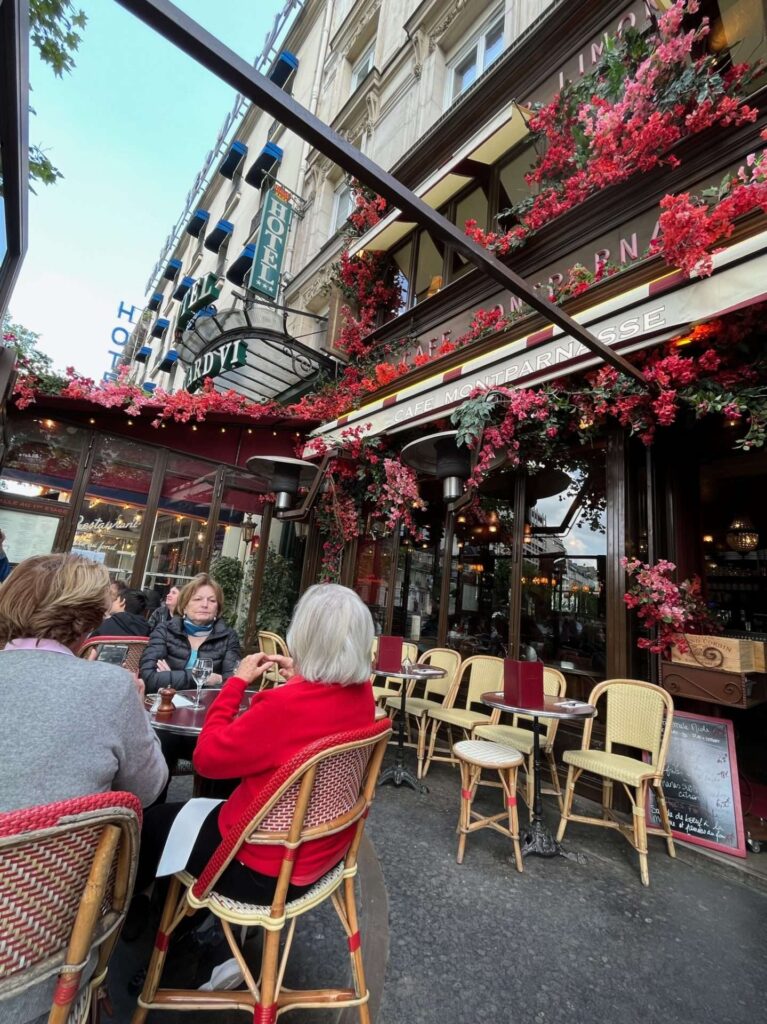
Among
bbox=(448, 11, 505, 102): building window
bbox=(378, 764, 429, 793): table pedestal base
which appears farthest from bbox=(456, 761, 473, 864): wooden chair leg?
bbox=(448, 11, 505, 102): building window

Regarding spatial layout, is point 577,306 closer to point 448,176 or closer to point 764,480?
point 448,176

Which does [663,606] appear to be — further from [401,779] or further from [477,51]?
[477,51]

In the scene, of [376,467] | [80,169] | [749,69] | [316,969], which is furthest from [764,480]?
[80,169]

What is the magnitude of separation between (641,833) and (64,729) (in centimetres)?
323

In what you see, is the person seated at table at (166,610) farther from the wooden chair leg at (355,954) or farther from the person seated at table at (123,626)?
the wooden chair leg at (355,954)

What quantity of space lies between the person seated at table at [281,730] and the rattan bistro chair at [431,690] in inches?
107

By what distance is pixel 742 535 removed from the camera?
6.51m

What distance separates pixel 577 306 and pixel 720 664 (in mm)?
3094

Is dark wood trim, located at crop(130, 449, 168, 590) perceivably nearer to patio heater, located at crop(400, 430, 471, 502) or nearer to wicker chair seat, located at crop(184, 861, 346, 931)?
patio heater, located at crop(400, 430, 471, 502)

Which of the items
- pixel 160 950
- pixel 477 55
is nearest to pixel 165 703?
pixel 160 950

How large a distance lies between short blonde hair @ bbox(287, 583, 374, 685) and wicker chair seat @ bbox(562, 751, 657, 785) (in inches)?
87.4

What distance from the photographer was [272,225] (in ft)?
32.0

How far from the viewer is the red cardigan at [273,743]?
4.88ft

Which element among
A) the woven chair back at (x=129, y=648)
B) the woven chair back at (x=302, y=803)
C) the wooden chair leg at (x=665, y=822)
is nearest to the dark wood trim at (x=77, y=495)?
the woven chair back at (x=129, y=648)
